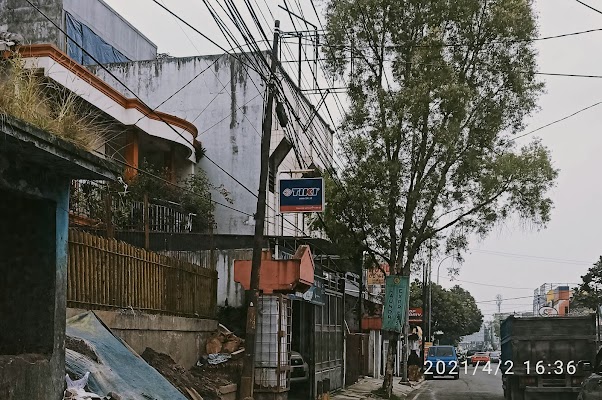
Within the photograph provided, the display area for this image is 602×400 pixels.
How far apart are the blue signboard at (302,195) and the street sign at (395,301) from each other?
653 cm

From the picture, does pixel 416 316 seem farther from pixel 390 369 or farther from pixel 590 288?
pixel 390 369

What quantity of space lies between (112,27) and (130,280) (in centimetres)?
1926

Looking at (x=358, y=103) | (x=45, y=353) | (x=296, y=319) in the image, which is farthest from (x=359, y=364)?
(x=45, y=353)

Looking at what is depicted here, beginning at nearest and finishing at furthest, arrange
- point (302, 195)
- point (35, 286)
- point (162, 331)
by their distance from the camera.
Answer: point (35, 286) → point (162, 331) → point (302, 195)

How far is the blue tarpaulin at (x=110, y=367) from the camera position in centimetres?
776

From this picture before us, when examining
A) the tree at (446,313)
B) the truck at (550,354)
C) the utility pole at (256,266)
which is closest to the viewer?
the utility pole at (256,266)

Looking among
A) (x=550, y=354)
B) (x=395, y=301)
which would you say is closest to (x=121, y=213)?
(x=395, y=301)

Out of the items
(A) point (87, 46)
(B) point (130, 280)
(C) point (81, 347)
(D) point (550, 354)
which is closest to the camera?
(C) point (81, 347)

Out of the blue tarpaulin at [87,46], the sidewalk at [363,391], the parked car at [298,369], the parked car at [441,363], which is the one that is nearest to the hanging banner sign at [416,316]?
the parked car at [441,363]

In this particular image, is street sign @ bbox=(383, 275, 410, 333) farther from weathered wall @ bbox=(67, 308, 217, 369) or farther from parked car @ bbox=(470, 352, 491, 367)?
parked car @ bbox=(470, 352, 491, 367)

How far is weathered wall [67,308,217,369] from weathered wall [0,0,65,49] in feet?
40.4

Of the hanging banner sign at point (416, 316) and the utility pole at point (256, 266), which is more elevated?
the utility pole at point (256, 266)

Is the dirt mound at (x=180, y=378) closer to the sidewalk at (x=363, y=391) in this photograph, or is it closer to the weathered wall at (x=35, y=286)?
the weathered wall at (x=35, y=286)

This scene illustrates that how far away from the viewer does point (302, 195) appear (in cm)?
1795
